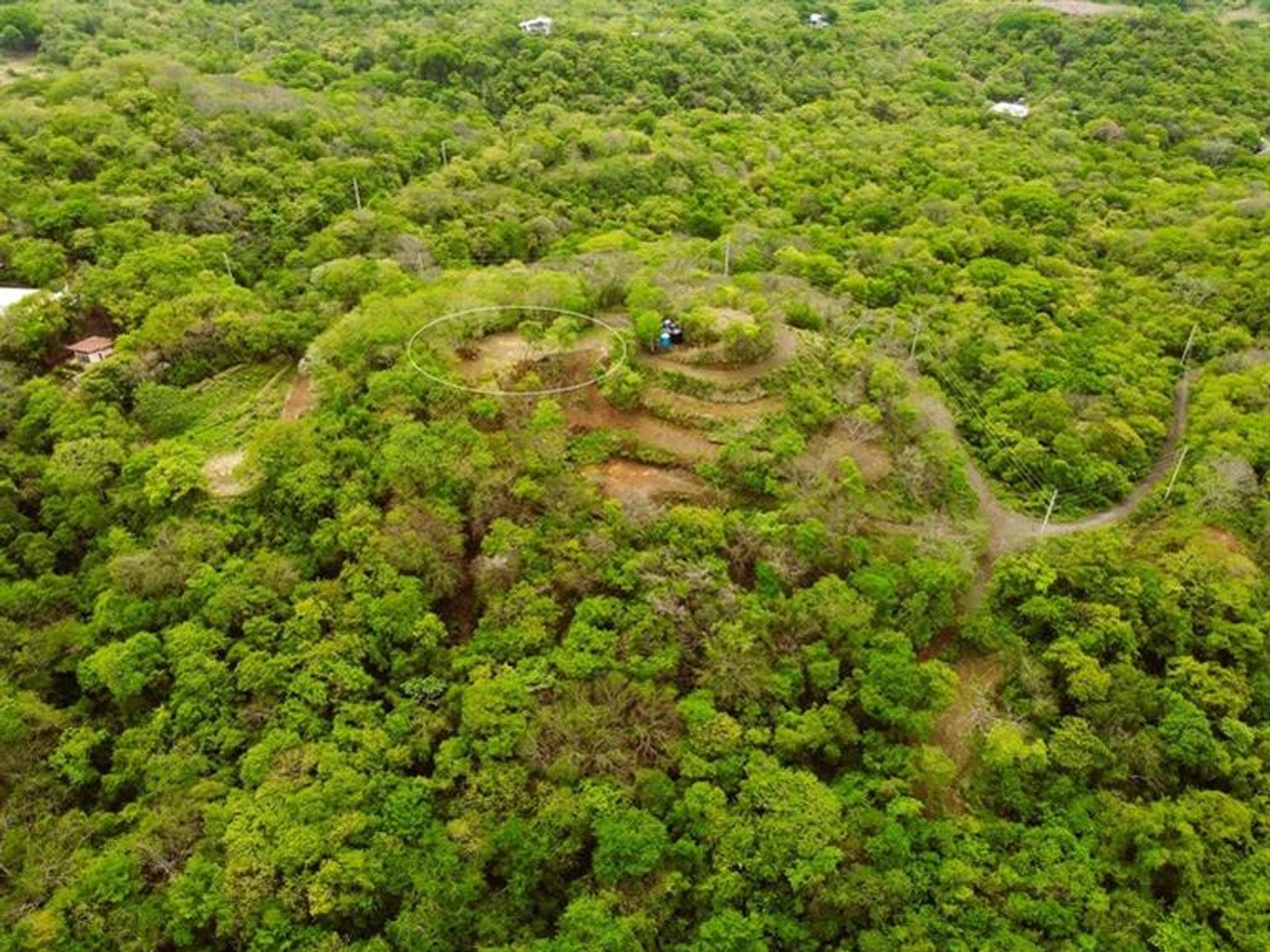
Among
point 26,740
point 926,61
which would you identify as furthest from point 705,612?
point 926,61

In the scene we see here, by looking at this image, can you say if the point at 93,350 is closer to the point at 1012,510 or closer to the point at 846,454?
the point at 846,454

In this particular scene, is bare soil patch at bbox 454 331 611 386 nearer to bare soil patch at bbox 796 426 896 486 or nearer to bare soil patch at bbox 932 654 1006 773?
bare soil patch at bbox 796 426 896 486

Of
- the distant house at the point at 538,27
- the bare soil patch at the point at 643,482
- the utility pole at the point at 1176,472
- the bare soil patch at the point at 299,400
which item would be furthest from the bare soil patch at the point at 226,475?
the distant house at the point at 538,27

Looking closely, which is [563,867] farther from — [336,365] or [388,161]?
[388,161]

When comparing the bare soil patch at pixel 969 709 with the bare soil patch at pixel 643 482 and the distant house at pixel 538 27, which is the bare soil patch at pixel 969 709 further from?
the distant house at pixel 538 27

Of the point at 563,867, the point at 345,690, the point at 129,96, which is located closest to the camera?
the point at 563,867

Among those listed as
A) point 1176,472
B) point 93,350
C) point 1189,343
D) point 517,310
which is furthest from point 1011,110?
point 93,350
